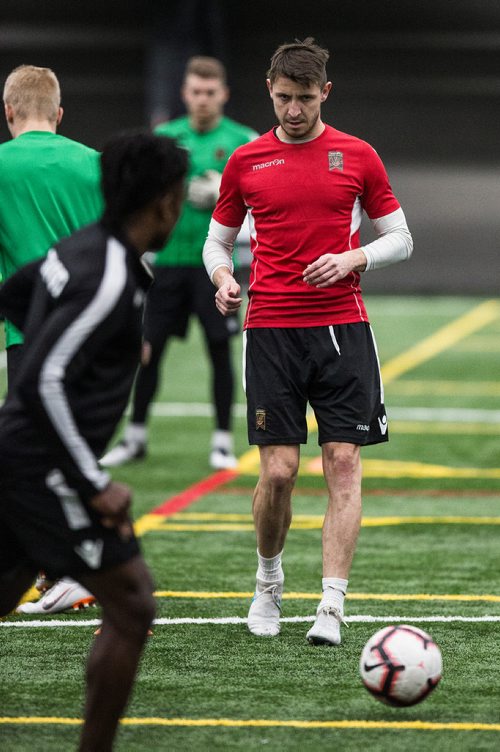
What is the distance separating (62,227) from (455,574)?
2.67m

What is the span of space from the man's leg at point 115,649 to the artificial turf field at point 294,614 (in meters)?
0.57

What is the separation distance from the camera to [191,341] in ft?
60.5

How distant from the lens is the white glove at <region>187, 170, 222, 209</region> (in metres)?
9.86

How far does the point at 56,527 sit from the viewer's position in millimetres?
3900

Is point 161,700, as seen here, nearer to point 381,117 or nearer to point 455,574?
point 455,574

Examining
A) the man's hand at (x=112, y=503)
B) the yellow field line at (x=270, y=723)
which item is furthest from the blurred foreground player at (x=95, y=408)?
the yellow field line at (x=270, y=723)

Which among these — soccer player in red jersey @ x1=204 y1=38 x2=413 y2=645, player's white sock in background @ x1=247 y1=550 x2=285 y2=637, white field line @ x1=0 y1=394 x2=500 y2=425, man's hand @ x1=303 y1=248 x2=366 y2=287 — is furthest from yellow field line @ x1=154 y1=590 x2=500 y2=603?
white field line @ x1=0 y1=394 x2=500 y2=425

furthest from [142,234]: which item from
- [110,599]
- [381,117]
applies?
[381,117]

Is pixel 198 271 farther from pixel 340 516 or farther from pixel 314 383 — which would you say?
pixel 340 516

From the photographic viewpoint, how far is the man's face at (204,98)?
389 inches

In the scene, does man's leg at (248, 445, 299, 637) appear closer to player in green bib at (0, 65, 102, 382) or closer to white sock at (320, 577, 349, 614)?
white sock at (320, 577, 349, 614)

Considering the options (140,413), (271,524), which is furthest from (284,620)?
(140,413)

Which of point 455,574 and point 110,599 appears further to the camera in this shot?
point 455,574

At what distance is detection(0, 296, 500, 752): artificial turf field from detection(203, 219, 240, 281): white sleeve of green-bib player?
→ 5.03 ft
